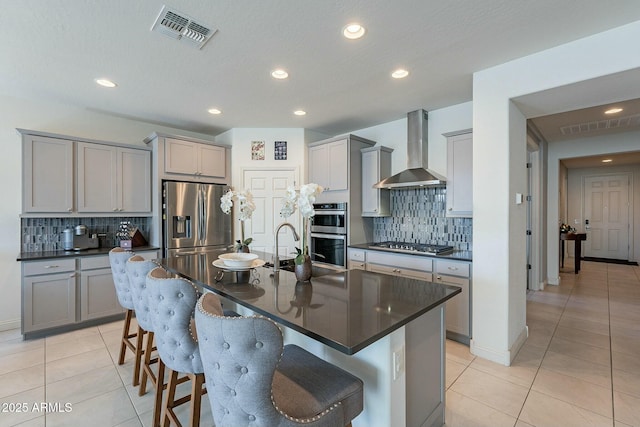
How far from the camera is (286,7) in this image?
1857 mm

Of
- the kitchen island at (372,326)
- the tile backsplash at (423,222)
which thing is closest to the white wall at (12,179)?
the kitchen island at (372,326)

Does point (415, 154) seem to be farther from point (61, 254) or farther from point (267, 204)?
point (61, 254)

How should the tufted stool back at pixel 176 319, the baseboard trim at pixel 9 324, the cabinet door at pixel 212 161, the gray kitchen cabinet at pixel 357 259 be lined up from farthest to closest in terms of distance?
the cabinet door at pixel 212 161, the gray kitchen cabinet at pixel 357 259, the baseboard trim at pixel 9 324, the tufted stool back at pixel 176 319

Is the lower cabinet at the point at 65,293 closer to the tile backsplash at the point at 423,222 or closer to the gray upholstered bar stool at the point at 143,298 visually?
the gray upholstered bar stool at the point at 143,298

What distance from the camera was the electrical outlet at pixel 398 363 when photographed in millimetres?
1303

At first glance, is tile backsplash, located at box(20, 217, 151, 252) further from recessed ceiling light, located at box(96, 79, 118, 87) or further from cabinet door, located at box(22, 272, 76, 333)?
recessed ceiling light, located at box(96, 79, 118, 87)

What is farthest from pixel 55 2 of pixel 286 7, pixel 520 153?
pixel 520 153

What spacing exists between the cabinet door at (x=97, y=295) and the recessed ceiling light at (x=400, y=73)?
3.91 m

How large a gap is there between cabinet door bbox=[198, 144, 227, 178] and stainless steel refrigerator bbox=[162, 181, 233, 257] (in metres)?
0.20

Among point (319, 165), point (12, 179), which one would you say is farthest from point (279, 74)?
point (12, 179)

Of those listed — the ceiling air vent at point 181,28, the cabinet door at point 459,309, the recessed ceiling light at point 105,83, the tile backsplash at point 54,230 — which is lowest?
the cabinet door at point 459,309

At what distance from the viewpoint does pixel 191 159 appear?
4.14 meters

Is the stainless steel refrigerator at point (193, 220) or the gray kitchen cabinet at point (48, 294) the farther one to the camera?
the stainless steel refrigerator at point (193, 220)

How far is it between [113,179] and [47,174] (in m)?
0.63
